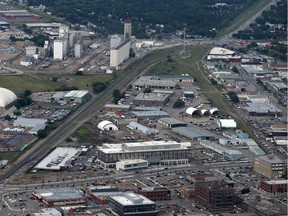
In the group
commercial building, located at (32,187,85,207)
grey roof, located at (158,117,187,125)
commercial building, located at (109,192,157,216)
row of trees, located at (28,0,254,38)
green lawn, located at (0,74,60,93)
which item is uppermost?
row of trees, located at (28,0,254,38)

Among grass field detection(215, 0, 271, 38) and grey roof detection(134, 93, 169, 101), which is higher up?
grass field detection(215, 0, 271, 38)

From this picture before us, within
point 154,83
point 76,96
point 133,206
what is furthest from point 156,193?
point 154,83

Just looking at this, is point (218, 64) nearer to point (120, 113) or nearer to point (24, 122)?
point (120, 113)

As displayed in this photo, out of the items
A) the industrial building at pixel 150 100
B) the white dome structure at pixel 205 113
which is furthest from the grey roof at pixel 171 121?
the industrial building at pixel 150 100

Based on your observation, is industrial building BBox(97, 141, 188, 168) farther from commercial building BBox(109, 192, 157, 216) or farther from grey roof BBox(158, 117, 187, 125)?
commercial building BBox(109, 192, 157, 216)

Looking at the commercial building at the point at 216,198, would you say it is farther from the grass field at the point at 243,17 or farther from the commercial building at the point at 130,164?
the grass field at the point at 243,17

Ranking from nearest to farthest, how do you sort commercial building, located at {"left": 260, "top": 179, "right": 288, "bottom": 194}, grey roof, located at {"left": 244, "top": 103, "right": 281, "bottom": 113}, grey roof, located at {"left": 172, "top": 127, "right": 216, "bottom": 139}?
commercial building, located at {"left": 260, "top": 179, "right": 288, "bottom": 194}, grey roof, located at {"left": 172, "top": 127, "right": 216, "bottom": 139}, grey roof, located at {"left": 244, "top": 103, "right": 281, "bottom": 113}

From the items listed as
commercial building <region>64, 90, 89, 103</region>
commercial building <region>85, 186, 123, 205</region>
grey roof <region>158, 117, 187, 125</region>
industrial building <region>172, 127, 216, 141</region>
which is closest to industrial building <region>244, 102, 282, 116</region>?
grey roof <region>158, 117, 187, 125</region>
